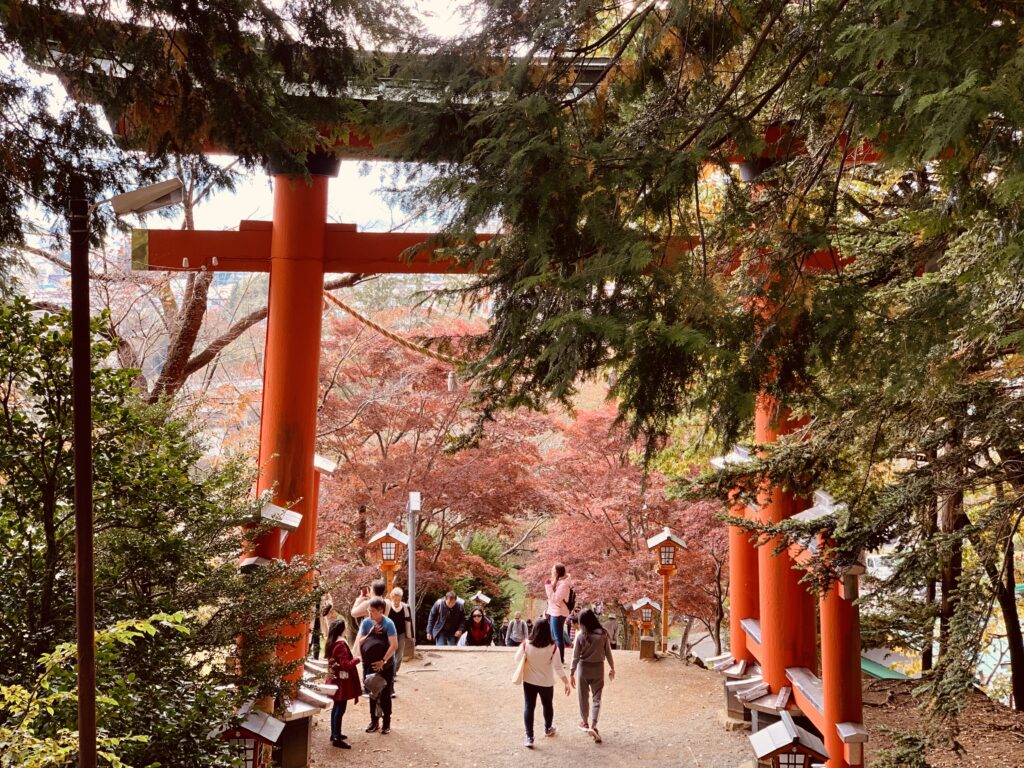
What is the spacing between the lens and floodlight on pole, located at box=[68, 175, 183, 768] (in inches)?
106

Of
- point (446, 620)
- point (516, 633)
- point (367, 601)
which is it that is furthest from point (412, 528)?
point (367, 601)

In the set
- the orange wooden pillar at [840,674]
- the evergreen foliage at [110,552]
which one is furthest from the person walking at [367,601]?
the orange wooden pillar at [840,674]

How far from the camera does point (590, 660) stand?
6945 mm

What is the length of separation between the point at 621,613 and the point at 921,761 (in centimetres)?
1207

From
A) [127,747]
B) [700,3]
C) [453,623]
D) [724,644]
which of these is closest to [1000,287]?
[700,3]

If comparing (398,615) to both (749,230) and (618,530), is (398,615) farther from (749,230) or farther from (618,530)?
(749,230)

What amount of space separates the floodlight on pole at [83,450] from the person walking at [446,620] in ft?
31.0

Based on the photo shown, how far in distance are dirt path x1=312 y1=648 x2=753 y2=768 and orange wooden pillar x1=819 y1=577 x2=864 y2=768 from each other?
1.46 m

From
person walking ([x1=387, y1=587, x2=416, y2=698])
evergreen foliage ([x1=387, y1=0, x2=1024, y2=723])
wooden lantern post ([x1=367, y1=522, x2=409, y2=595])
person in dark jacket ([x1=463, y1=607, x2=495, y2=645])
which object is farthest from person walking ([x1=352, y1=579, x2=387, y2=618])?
evergreen foliage ([x1=387, y1=0, x2=1024, y2=723])

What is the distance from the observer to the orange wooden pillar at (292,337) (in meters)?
6.13

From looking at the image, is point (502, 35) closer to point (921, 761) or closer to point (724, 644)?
point (921, 761)

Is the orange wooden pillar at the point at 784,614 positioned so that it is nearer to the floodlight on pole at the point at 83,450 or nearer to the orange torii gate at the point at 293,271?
the orange torii gate at the point at 293,271

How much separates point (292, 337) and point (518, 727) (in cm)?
386

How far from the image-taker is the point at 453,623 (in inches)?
481
